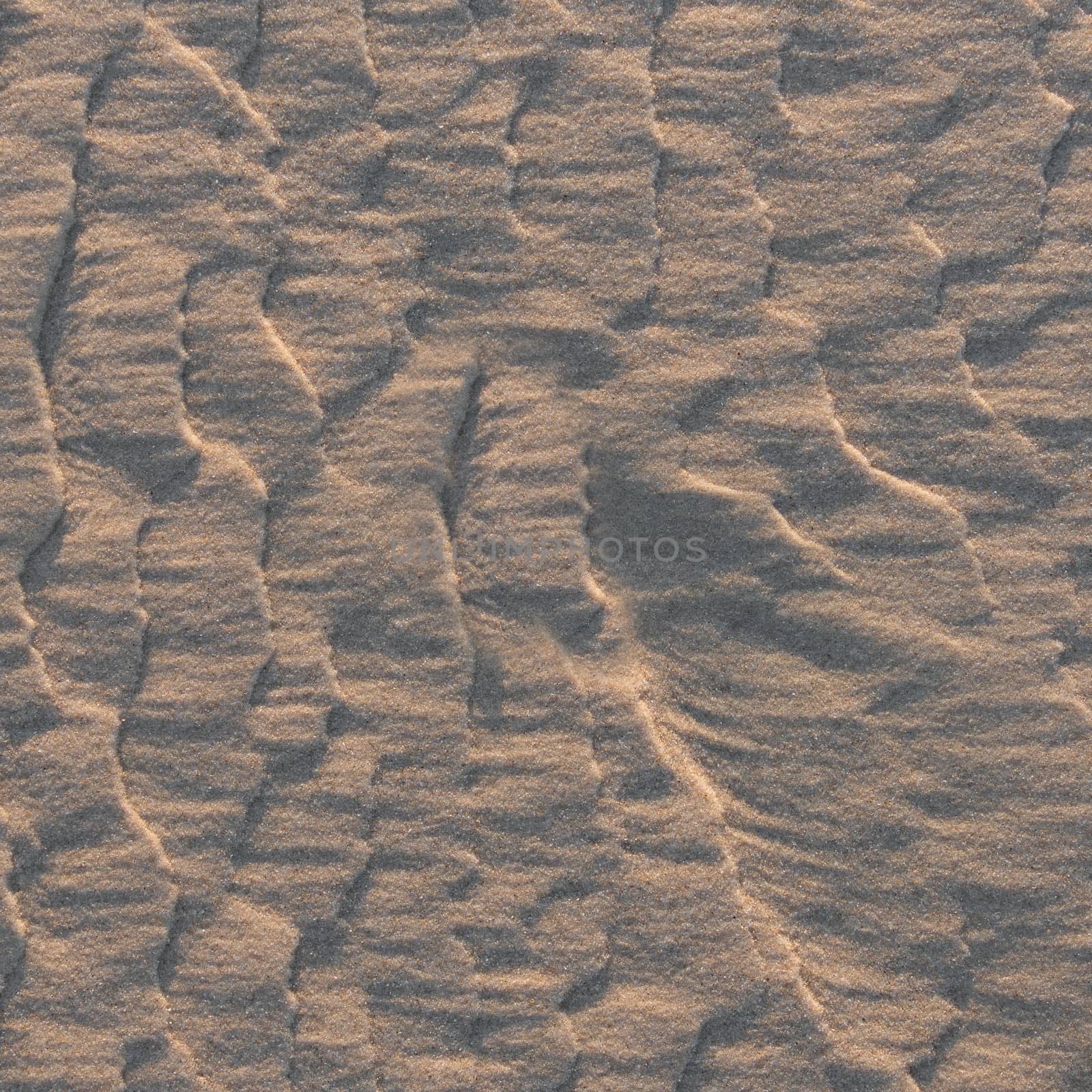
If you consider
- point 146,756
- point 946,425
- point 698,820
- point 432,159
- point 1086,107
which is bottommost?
point 146,756

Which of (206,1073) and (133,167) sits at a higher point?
(133,167)

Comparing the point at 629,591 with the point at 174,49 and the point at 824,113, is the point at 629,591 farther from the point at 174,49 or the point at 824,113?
the point at 174,49

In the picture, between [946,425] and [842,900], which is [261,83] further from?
[842,900]

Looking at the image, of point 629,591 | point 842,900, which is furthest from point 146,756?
point 842,900

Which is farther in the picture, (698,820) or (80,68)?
(80,68)

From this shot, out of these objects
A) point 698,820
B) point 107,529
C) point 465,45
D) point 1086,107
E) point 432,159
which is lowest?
point 698,820

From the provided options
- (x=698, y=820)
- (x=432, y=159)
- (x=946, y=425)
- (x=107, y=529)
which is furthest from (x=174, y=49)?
(x=698, y=820)
